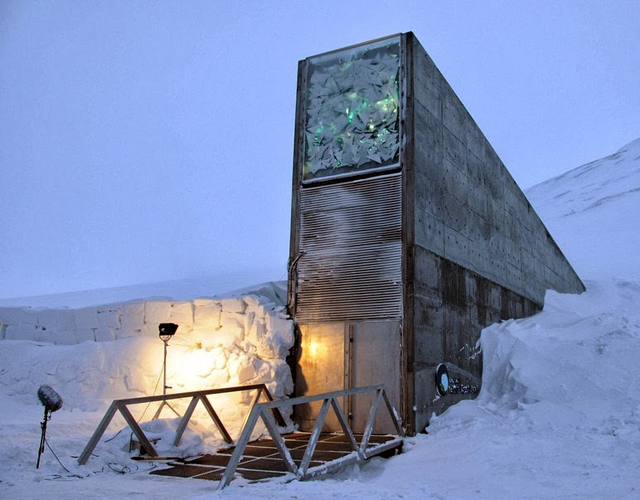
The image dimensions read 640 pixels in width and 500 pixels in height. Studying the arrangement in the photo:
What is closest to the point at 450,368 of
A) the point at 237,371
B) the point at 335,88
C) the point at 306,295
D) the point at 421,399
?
the point at 421,399

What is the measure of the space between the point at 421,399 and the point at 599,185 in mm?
52390

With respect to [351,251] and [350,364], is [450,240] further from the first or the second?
[350,364]

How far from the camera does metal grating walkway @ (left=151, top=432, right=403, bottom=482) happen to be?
6.29 m

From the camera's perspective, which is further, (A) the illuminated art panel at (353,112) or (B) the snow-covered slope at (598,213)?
(B) the snow-covered slope at (598,213)

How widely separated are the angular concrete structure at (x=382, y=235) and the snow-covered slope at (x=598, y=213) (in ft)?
40.8

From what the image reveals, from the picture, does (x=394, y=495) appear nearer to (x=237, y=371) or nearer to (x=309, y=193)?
(x=237, y=371)

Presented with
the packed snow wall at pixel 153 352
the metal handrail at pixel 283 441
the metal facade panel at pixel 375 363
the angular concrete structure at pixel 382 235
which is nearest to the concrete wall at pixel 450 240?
the angular concrete structure at pixel 382 235

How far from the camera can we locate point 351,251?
10.3 meters

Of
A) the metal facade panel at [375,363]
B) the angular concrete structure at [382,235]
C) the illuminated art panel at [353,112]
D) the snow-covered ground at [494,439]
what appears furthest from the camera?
the illuminated art panel at [353,112]

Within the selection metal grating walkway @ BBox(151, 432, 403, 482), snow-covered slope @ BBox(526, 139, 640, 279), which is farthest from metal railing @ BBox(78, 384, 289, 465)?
snow-covered slope @ BBox(526, 139, 640, 279)

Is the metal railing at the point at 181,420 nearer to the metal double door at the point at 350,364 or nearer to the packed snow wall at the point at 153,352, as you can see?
the packed snow wall at the point at 153,352

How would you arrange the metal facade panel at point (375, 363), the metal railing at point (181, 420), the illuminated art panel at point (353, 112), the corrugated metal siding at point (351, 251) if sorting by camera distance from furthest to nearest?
the illuminated art panel at point (353, 112) < the corrugated metal siding at point (351, 251) < the metal facade panel at point (375, 363) < the metal railing at point (181, 420)

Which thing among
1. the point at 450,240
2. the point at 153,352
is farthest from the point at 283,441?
the point at 450,240

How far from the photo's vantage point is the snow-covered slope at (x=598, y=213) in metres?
28.2
